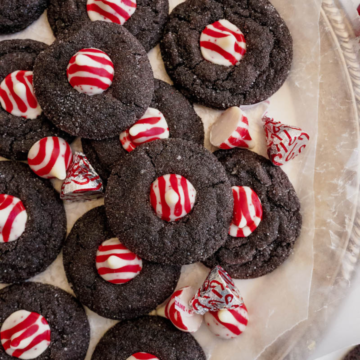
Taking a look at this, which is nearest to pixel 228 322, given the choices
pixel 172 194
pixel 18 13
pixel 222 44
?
pixel 172 194

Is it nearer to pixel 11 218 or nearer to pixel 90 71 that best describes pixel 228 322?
pixel 11 218

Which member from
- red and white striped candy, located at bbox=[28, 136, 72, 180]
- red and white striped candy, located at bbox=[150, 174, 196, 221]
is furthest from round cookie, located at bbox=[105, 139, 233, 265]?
red and white striped candy, located at bbox=[28, 136, 72, 180]

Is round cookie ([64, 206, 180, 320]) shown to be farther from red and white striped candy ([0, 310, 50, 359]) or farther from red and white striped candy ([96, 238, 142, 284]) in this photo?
red and white striped candy ([0, 310, 50, 359])

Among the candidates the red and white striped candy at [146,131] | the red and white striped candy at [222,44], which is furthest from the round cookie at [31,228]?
the red and white striped candy at [222,44]

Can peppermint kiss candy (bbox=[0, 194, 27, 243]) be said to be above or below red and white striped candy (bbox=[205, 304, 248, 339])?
above

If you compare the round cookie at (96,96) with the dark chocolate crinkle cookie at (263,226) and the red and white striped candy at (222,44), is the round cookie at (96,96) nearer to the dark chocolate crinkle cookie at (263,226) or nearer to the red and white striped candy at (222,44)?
the red and white striped candy at (222,44)

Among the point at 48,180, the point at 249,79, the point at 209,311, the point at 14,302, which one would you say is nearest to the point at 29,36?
the point at 48,180
